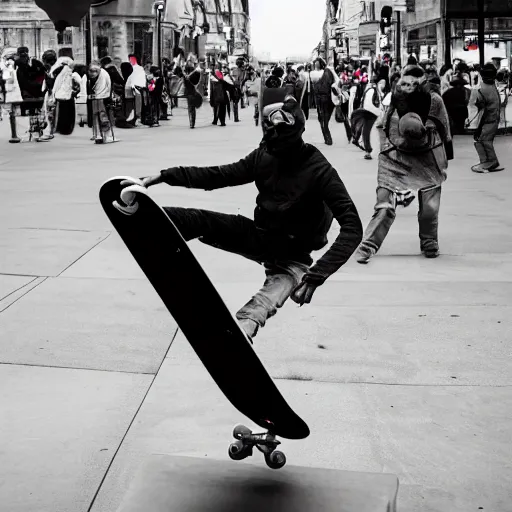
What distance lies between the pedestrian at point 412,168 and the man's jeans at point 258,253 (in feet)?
16.3

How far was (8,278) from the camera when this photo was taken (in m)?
8.36

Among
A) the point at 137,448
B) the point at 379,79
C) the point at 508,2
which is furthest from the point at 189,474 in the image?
the point at 508,2

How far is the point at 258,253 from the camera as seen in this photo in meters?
4.07

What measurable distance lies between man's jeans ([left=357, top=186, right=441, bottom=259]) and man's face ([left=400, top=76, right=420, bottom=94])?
0.92 meters

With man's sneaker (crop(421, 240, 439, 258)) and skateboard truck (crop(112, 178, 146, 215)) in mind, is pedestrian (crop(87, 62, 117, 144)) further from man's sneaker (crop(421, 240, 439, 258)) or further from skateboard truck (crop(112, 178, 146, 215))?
skateboard truck (crop(112, 178, 146, 215))

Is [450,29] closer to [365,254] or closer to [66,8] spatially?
[365,254]

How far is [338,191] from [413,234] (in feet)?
22.0

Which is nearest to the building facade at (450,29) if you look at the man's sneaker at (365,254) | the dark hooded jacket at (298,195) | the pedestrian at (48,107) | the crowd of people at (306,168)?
the crowd of people at (306,168)

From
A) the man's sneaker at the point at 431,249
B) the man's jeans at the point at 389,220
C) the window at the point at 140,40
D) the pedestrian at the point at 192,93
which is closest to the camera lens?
the man's jeans at the point at 389,220

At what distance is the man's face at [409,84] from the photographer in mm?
8664

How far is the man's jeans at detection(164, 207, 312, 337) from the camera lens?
3928 millimetres

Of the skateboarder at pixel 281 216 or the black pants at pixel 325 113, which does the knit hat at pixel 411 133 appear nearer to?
the skateboarder at pixel 281 216

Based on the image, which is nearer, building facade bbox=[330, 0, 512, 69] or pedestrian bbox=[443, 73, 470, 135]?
pedestrian bbox=[443, 73, 470, 135]

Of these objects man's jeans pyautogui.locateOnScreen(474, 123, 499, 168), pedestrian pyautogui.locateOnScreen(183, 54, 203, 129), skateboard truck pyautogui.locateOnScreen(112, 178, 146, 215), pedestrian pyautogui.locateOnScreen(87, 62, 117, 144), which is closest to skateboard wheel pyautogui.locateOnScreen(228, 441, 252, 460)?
skateboard truck pyautogui.locateOnScreen(112, 178, 146, 215)
